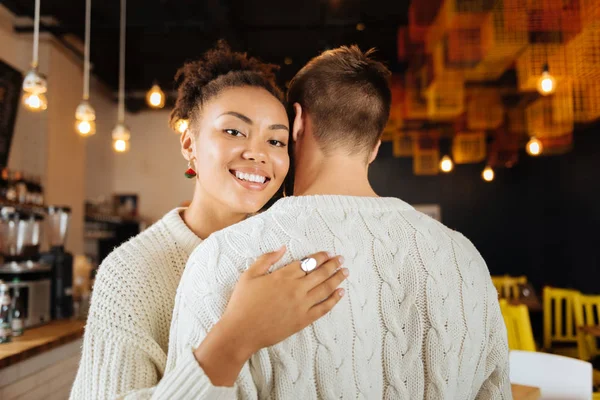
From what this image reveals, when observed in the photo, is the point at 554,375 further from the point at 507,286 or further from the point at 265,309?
the point at 507,286

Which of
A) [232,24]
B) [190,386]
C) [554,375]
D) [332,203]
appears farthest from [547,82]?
[190,386]

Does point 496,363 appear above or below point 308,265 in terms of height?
below

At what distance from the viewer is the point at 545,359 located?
2.97m

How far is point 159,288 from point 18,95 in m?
5.09

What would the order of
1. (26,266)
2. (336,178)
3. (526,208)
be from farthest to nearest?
(526,208)
(26,266)
(336,178)

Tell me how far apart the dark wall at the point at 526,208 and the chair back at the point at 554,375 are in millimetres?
5734

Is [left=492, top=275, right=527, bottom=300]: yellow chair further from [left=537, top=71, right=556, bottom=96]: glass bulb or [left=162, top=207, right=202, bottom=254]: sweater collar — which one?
[left=162, top=207, right=202, bottom=254]: sweater collar

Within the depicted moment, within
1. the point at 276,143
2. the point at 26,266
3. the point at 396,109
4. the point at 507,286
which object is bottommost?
the point at 507,286

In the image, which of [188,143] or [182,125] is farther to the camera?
[182,125]

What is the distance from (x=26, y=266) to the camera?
11.0 feet

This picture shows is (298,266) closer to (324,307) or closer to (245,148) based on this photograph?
(324,307)

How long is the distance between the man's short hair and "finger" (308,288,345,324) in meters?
0.35

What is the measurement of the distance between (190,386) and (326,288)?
0.94 feet

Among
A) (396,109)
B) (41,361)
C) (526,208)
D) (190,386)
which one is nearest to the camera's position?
(190,386)
